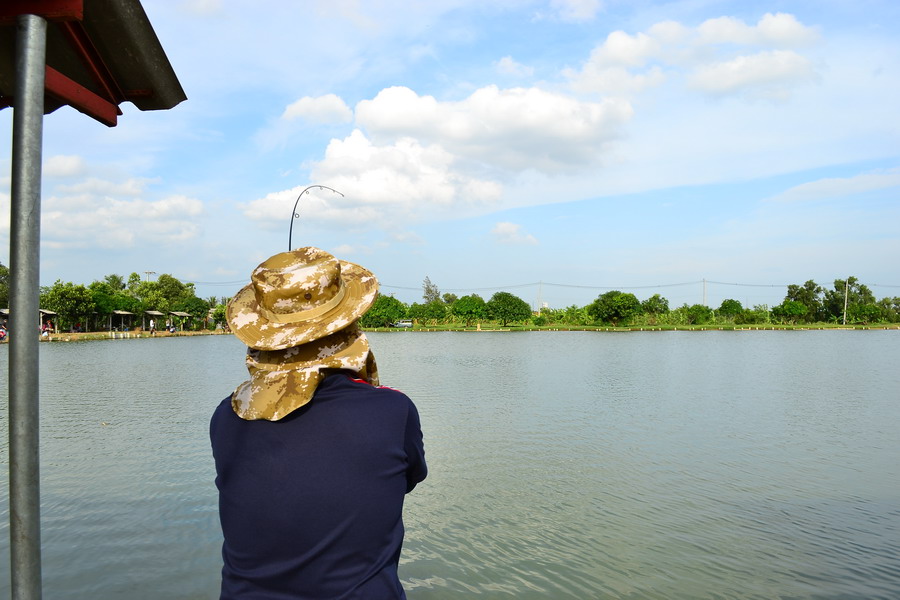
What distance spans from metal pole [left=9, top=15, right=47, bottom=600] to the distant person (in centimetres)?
52

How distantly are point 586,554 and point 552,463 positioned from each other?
2.84m

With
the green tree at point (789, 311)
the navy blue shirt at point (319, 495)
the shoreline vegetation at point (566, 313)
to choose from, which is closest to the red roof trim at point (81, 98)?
the navy blue shirt at point (319, 495)

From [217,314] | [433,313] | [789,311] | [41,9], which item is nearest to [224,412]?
[41,9]

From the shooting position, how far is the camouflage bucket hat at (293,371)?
1.71 m

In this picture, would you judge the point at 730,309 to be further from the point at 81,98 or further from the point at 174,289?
the point at 81,98

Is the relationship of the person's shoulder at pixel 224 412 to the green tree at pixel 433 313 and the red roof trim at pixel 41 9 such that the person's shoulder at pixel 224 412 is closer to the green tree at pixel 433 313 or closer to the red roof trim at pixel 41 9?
the red roof trim at pixel 41 9

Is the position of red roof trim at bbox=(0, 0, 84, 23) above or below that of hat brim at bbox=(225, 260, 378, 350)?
above

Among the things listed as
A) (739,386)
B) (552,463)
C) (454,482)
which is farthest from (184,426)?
(739,386)

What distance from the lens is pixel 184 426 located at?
410 inches

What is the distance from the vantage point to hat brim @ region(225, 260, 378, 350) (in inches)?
71.5

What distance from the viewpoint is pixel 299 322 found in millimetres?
1857

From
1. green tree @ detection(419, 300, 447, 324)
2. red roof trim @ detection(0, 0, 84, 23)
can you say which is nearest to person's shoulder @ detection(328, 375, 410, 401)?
red roof trim @ detection(0, 0, 84, 23)

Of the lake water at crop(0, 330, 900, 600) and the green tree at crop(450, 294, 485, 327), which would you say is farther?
the green tree at crop(450, 294, 485, 327)

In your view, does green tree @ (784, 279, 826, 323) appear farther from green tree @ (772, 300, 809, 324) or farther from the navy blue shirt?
the navy blue shirt
